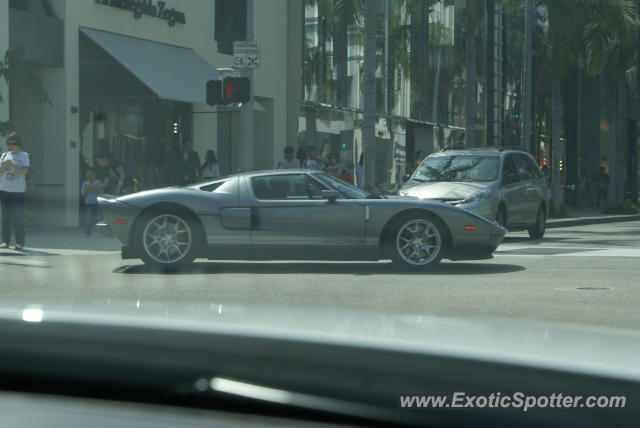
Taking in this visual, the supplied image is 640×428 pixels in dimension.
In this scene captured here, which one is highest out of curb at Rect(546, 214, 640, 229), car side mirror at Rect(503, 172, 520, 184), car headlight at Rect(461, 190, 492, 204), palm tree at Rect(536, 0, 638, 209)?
palm tree at Rect(536, 0, 638, 209)

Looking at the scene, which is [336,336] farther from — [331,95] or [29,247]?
[331,95]

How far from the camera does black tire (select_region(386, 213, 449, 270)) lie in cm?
1245

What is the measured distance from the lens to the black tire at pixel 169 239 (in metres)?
12.4

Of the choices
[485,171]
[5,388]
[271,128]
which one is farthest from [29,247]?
[5,388]

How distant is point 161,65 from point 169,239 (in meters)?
11.3

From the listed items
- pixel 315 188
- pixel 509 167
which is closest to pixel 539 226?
pixel 509 167

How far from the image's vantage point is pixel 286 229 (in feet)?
40.9

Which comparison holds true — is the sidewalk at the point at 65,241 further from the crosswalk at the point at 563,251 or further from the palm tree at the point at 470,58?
the palm tree at the point at 470,58

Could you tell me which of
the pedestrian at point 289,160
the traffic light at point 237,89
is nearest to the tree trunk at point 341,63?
the pedestrian at point 289,160

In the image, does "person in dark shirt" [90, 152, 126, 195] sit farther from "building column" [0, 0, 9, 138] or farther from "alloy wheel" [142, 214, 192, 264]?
"alloy wheel" [142, 214, 192, 264]

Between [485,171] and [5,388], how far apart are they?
17684mm

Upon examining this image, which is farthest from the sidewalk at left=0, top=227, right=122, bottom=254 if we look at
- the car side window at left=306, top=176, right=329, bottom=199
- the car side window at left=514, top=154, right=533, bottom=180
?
the car side window at left=514, top=154, right=533, bottom=180

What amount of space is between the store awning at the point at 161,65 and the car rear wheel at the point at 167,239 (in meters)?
9.69

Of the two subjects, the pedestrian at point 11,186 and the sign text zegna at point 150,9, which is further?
the sign text zegna at point 150,9
